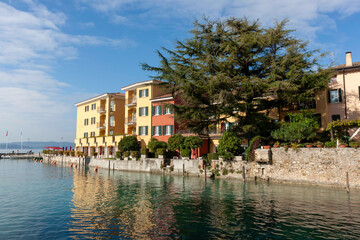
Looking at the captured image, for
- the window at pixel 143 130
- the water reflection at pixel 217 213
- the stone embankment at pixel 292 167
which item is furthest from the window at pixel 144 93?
the water reflection at pixel 217 213

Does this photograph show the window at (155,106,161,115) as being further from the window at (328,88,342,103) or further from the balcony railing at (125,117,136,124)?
the window at (328,88,342,103)

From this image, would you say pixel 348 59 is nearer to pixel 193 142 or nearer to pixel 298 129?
pixel 298 129

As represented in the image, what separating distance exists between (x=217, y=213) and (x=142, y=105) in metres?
35.5

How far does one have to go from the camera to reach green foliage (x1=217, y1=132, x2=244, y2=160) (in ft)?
104

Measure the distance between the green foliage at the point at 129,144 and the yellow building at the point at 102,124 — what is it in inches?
224

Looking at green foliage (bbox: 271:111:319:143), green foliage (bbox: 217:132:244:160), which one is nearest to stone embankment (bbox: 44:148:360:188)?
green foliage (bbox: 217:132:244:160)

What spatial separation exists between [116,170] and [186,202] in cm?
2801

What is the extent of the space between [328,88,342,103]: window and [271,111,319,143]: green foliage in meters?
3.85

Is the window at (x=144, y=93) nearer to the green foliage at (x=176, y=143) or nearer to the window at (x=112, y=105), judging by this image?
the window at (x=112, y=105)

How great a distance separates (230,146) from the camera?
31609 mm

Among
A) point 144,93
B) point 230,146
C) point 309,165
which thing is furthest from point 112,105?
point 309,165

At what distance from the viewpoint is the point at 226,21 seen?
109ft

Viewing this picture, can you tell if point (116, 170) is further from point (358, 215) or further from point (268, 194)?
point (358, 215)

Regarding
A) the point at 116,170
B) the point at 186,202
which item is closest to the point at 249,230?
the point at 186,202
